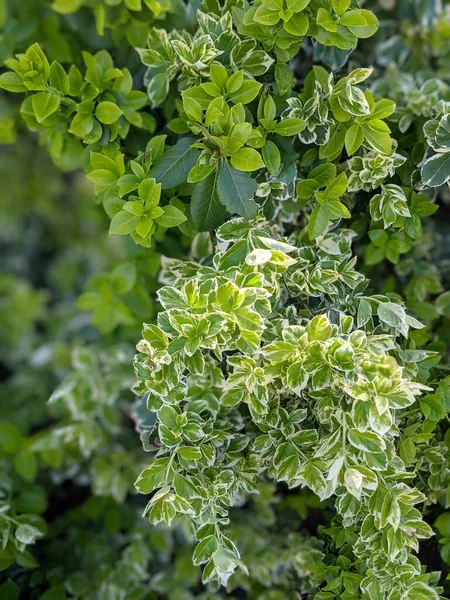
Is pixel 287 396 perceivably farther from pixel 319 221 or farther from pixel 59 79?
pixel 59 79

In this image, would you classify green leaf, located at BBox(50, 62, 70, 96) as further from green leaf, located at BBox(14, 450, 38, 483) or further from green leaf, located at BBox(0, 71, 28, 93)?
green leaf, located at BBox(14, 450, 38, 483)

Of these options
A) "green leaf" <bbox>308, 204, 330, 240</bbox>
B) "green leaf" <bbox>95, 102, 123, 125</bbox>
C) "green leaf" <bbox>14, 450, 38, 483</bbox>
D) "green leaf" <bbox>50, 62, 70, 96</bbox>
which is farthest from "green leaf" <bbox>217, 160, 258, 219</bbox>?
"green leaf" <bbox>14, 450, 38, 483</bbox>

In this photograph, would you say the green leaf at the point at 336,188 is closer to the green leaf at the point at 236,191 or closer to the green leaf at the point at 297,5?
the green leaf at the point at 236,191

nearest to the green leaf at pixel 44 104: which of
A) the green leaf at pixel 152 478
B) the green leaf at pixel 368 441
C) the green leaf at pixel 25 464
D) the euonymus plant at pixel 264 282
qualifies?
the euonymus plant at pixel 264 282

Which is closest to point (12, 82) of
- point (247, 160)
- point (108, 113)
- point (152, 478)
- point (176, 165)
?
point (108, 113)

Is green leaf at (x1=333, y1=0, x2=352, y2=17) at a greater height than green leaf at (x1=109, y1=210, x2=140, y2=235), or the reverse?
green leaf at (x1=333, y1=0, x2=352, y2=17)

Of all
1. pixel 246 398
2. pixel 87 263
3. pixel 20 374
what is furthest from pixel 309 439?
pixel 87 263
